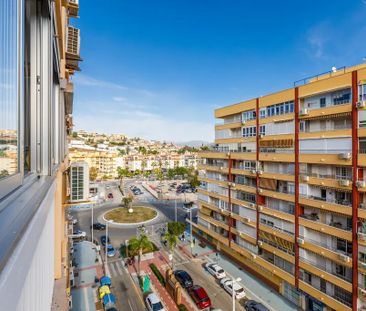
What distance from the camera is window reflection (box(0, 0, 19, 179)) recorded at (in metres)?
1.80

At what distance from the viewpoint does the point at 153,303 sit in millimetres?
20203

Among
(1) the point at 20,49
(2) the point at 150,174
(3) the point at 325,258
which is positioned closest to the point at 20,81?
(1) the point at 20,49

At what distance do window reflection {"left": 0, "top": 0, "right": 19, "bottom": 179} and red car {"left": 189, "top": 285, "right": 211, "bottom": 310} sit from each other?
72.5 ft

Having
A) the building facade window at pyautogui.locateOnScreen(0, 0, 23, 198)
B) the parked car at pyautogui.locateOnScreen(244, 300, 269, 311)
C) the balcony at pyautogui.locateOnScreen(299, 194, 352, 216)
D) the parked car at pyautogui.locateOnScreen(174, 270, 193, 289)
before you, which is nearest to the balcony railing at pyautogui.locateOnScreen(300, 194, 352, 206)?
the balcony at pyautogui.locateOnScreen(299, 194, 352, 216)

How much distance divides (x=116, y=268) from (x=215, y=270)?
10586mm

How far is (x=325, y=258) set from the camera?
1764cm

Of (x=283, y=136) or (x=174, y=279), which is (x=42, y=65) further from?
(x=174, y=279)

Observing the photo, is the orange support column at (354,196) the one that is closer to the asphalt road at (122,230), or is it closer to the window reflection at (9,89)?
the asphalt road at (122,230)

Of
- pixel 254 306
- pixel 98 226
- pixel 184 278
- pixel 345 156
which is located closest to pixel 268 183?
pixel 345 156

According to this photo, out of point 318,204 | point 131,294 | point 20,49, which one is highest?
point 20,49

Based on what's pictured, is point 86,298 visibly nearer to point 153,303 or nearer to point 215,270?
point 153,303

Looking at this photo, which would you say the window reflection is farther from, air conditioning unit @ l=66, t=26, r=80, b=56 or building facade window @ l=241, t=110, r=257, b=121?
building facade window @ l=241, t=110, r=257, b=121

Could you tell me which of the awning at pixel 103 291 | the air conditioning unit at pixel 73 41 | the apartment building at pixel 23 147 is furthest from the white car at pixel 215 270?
the apartment building at pixel 23 147

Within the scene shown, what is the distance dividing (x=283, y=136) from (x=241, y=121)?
19.8ft
